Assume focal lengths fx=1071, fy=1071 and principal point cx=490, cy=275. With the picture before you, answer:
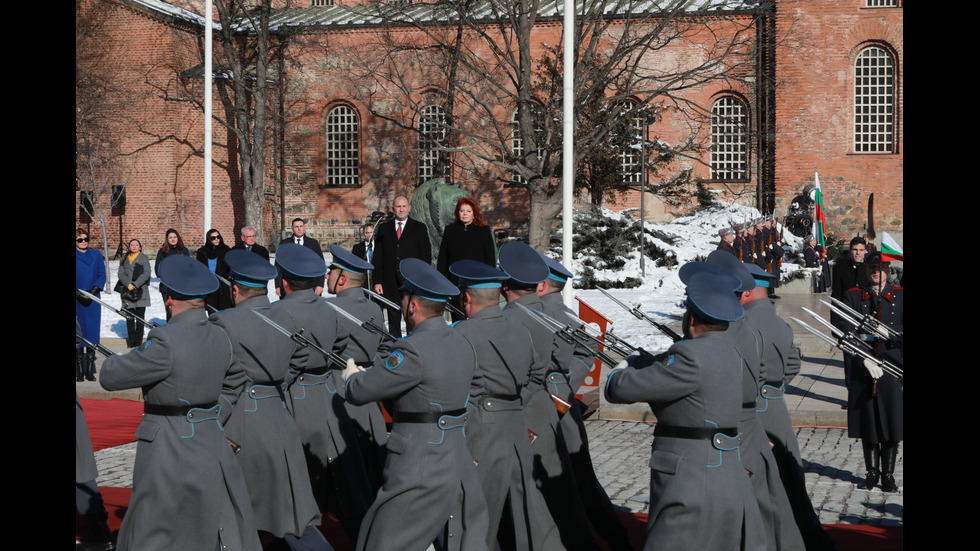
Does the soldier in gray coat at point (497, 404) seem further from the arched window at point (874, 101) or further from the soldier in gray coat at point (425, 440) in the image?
the arched window at point (874, 101)

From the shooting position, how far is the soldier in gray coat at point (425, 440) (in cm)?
520

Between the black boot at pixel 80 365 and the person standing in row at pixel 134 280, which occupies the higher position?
the person standing in row at pixel 134 280

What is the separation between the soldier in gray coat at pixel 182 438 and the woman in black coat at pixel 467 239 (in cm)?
566

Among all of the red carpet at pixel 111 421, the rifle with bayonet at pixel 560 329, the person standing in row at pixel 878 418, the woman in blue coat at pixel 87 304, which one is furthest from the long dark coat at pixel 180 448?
the woman in blue coat at pixel 87 304

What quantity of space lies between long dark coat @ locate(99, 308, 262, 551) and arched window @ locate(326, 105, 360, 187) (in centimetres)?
3435

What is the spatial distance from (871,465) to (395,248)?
5490mm

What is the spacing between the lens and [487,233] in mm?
11266

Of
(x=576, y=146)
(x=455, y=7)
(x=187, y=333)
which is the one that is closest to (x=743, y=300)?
(x=187, y=333)

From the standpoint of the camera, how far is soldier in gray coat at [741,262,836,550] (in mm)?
6707

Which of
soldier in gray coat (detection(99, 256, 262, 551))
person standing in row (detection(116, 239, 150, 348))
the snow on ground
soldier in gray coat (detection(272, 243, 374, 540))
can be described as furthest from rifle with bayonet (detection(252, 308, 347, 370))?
person standing in row (detection(116, 239, 150, 348))

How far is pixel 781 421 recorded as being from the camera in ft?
22.5

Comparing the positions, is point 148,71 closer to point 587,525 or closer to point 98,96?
point 98,96

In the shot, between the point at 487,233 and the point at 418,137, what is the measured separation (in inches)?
1096

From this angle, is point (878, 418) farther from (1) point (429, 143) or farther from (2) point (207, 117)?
(1) point (429, 143)
